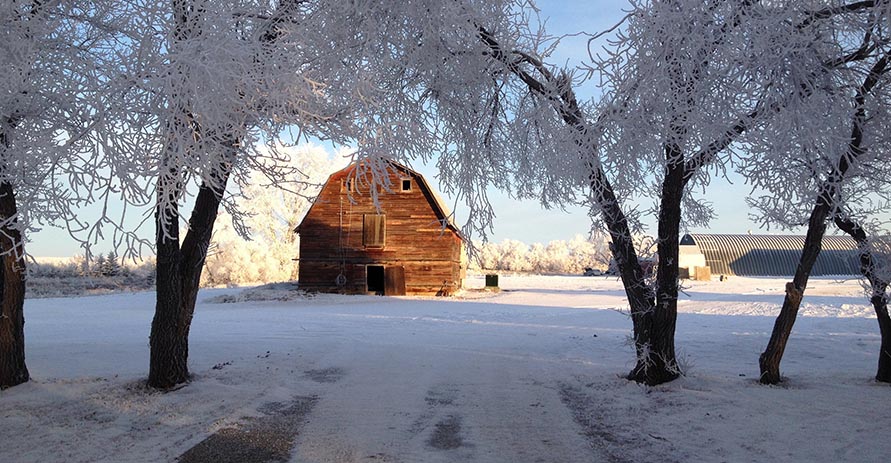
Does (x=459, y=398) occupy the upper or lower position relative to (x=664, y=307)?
lower

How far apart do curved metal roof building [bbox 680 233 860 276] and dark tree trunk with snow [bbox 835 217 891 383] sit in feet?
147

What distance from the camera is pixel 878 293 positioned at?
8.30 metres

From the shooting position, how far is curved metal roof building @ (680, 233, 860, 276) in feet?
167

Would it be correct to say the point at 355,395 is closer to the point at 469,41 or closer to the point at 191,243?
the point at 191,243

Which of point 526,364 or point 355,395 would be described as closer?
point 355,395

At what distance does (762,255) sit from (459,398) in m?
53.3

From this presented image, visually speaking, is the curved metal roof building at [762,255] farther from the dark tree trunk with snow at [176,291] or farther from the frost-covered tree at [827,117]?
the dark tree trunk with snow at [176,291]

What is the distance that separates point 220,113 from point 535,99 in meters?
4.92

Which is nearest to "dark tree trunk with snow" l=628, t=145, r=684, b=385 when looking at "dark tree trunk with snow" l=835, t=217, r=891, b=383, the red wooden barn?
"dark tree trunk with snow" l=835, t=217, r=891, b=383

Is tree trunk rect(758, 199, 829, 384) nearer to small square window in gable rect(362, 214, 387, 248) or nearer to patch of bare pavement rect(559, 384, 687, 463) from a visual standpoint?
patch of bare pavement rect(559, 384, 687, 463)

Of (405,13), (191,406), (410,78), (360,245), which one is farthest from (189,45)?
(360,245)

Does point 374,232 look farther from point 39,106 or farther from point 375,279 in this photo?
point 39,106

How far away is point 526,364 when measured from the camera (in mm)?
10406

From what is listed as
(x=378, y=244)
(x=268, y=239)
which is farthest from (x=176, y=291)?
(x=268, y=239)
